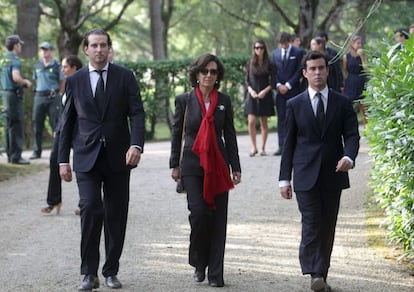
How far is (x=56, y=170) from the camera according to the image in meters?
11.2

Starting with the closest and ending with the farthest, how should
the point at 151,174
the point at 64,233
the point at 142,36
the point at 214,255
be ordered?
the point at 214,255 < the point at 64,233 < the point at 151,174 < the point at 142,36

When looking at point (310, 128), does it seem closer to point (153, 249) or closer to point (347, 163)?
point (347, 163)

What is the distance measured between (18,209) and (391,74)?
548 cm

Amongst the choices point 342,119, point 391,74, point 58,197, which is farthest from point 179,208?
point 342,119

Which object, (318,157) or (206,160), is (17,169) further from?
(318,157)

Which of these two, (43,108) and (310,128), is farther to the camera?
(43,108)

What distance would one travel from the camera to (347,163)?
733cm

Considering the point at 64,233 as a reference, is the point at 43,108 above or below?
above

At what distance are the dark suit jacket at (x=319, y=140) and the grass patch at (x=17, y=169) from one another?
8266 millimetres

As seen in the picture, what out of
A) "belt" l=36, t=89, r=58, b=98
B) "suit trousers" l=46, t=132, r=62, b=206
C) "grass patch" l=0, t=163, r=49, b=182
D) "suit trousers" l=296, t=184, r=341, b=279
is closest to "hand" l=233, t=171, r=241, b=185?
"suit trousers" l=296, t=184, r=341, b=279

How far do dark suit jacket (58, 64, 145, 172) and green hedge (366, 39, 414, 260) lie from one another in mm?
2192

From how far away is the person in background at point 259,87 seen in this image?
16516 mm

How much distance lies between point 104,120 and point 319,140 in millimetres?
1739

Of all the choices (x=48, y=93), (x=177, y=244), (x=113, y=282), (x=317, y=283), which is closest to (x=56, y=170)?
(x=177, y=244)
